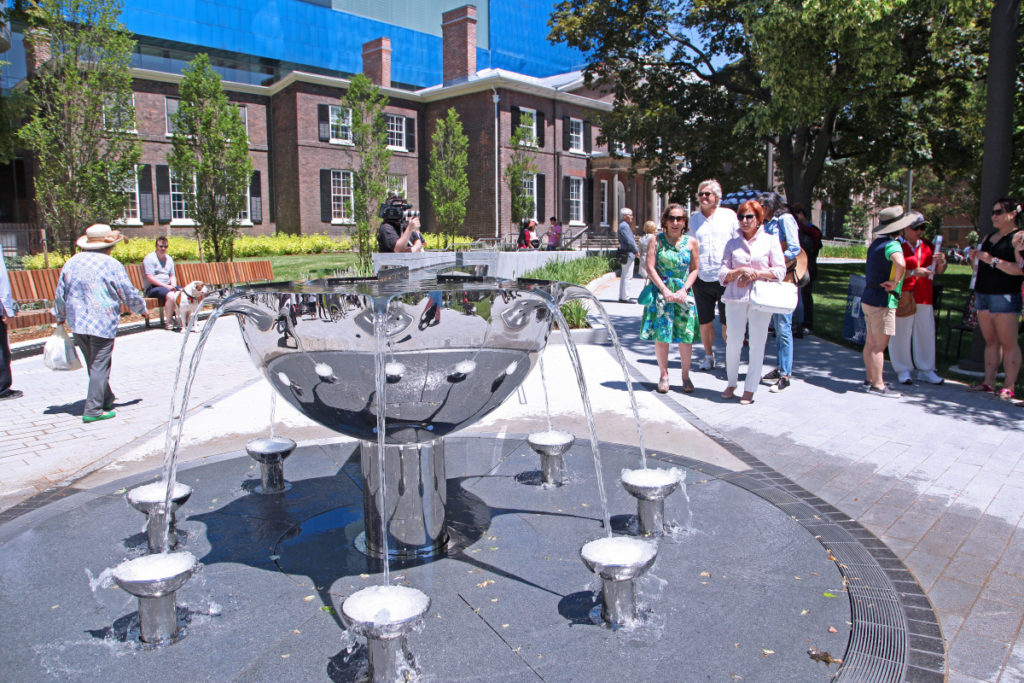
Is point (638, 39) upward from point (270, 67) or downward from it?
downward

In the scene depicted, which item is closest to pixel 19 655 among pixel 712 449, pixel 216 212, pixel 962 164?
pixel 712 449

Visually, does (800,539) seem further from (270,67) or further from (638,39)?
(270,67)

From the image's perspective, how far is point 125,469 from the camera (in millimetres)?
5500

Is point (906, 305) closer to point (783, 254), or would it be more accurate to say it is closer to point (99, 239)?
point (783, 254)

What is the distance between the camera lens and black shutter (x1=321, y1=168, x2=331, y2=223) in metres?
34.8

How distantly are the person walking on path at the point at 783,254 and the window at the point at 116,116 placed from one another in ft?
48.3

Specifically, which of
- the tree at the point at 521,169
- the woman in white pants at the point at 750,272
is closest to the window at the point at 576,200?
the tree at the point at 521,169

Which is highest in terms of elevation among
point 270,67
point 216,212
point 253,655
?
point 270,67

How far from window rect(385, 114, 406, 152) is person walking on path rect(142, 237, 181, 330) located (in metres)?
24.3

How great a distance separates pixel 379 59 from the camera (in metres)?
38.4

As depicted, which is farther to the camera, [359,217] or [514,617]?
[359,217]

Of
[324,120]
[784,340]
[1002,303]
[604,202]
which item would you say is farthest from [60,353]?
[604,202]

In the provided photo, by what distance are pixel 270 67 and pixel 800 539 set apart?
49232mm

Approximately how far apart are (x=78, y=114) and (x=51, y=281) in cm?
513
